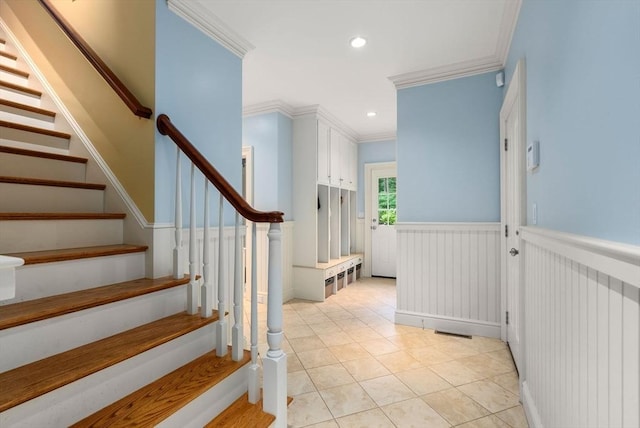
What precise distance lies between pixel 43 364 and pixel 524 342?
2374mm

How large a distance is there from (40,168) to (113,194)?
0.43 metres

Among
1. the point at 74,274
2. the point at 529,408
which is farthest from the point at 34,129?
the point at 529,408

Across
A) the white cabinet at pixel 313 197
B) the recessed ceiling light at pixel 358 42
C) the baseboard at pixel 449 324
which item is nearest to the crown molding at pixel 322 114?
the white cabinet at pixel 313 197

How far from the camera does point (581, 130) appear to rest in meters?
1.01

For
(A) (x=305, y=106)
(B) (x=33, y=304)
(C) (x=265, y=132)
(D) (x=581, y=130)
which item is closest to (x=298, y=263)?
(C) (x=265, y=132)

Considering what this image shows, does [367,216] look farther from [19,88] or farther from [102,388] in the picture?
[102,388]

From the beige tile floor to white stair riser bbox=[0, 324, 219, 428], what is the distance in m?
0.73

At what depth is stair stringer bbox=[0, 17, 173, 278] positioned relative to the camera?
187 centimetres

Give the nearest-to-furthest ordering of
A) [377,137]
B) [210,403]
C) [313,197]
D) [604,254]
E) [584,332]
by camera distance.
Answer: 1. [604,254]
2. [584,332]
3. [210,403]
4. [313,197]
5. [377,137]

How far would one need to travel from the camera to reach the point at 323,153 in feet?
14.3

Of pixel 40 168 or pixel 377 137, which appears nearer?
pixel 40 168

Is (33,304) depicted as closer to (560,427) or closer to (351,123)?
(560,427)

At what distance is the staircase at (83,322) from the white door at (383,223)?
4.10 metres

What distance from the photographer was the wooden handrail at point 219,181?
151 cm
